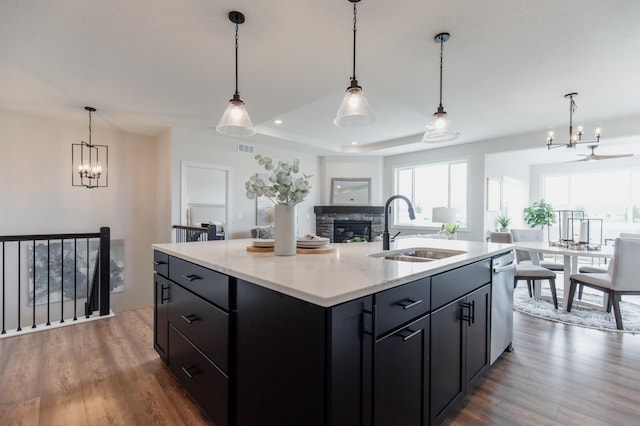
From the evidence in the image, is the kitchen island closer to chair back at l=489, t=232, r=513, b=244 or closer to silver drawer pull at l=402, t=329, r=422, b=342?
silver drawer pull at l=402, t=329, r=422, b=342

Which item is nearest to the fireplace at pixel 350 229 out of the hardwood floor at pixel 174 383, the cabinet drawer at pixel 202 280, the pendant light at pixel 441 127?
the hardwood floor at pixel 174 383

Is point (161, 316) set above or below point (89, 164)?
below

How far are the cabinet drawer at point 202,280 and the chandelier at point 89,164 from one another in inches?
138

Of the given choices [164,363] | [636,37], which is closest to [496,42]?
[636,37]

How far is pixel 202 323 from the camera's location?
5.54 feet

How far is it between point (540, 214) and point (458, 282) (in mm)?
8365

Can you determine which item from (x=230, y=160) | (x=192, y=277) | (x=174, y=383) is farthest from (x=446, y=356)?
(x=230, y=160)

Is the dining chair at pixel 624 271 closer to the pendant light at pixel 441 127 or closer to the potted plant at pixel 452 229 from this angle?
the pendant light at pixel 441 127

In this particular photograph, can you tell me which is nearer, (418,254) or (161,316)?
(161,316)

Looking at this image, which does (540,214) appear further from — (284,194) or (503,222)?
(284,194)

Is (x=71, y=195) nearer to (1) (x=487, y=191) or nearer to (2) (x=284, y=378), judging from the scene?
(2) (x=284, y=378)

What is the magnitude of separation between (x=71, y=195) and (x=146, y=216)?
108 centimetres

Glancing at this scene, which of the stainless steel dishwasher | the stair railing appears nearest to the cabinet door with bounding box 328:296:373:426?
the stainless steel dishwasher

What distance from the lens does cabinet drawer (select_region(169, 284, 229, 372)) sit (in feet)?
4.99
